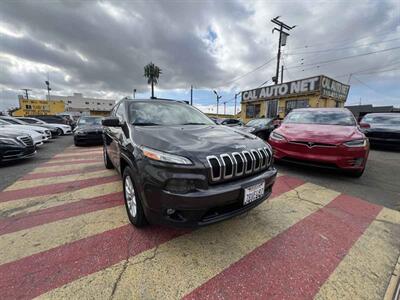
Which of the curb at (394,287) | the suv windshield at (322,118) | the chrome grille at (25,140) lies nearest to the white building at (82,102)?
the chrome grille at (25,140)

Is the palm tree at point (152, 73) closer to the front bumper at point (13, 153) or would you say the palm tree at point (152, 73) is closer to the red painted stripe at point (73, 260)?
the front bumper at point (13, 153)

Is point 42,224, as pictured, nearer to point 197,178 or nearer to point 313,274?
point 197,178

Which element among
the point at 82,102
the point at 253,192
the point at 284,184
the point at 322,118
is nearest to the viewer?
the point at 253,192

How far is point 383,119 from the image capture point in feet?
26.5

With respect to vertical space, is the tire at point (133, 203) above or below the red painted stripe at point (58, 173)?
above

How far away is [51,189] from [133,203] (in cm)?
233

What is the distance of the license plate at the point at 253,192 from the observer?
6.03 feet

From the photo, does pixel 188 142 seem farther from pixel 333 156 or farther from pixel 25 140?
pixel 25 140

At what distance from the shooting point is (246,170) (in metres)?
1.91

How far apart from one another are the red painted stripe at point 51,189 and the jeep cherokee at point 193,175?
77.9 inches

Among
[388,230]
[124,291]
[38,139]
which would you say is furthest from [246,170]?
[38,139]

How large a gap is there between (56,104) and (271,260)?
52.8m

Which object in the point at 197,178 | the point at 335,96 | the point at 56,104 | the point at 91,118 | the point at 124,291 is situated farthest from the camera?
the point at 56,104

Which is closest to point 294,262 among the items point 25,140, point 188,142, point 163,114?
point 188,142
